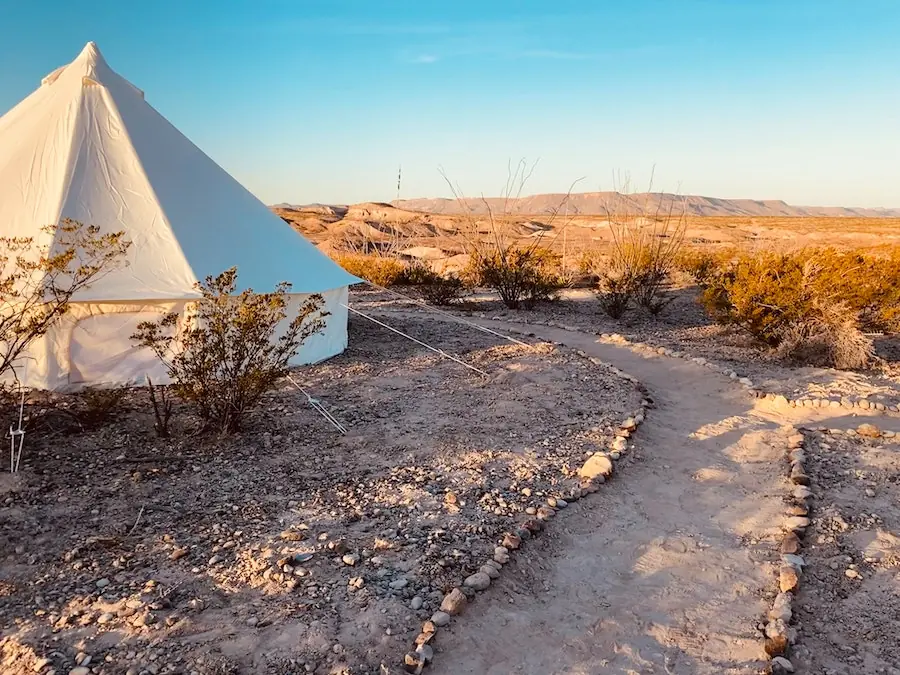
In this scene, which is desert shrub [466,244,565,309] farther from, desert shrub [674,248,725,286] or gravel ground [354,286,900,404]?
desert shrub [674,248,725,286]

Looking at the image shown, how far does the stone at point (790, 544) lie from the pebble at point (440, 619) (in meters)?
2.53

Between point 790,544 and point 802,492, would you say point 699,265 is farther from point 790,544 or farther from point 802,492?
point 790,544

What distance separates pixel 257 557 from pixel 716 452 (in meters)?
4.46

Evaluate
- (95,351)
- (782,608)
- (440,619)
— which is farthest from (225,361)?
(782,608)

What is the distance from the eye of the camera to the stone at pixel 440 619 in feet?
11.1

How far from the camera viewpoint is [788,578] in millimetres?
3986

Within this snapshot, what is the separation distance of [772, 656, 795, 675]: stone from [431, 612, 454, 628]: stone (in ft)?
5.59

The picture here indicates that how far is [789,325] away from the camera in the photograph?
31.7 ft

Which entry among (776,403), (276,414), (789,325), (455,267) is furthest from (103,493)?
(455,267)

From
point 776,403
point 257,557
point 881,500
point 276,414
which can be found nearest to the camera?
point 257,557

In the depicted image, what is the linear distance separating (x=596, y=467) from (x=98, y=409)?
182 inches

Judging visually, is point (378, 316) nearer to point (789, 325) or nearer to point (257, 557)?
point (789, 325)

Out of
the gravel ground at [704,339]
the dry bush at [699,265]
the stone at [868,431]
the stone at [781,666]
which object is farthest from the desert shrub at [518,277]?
the stone at [781,666]

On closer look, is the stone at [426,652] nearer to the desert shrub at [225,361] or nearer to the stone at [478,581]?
the stone at [478,581]
